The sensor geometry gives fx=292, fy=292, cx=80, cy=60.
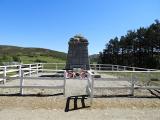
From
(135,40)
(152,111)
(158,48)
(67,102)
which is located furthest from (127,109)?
(135,40)

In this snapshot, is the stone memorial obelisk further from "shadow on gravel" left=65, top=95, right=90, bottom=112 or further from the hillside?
the hillside

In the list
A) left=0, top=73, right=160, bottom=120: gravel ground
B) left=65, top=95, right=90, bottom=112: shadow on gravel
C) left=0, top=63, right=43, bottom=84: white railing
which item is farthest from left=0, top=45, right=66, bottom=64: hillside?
left=65, top=95, right=90, bottom=112: shadow on gravel

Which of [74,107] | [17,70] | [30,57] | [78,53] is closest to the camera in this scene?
[74,107]

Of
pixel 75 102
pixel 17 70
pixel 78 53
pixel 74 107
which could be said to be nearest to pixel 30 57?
pixel 78 53

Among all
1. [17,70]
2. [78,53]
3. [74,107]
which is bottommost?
[74,107]

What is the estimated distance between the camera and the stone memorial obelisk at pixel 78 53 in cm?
2738

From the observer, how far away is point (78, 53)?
27.6m

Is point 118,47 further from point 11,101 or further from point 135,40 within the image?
point 11,101

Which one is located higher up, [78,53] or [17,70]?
[78,53]

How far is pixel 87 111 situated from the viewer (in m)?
9.39

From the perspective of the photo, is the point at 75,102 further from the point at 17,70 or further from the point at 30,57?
the point at 30,57

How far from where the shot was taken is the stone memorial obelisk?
27375 mm

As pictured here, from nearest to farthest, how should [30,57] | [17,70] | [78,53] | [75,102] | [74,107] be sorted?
[74,107]
[75,102]
[17,70]
[78,53]
[30,57]

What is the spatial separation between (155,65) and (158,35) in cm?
605
